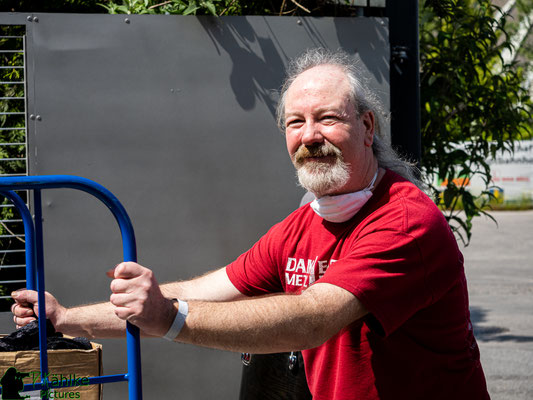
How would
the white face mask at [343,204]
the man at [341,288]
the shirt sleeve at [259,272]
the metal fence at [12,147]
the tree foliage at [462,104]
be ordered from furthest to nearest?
the tree foliage at [462,104]
the metal fence at [12,147]
the shirt sleeve at [259,272]
the white face mask at [343,204]
the man at [341,288]

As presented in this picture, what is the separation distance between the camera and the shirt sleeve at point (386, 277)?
204cm

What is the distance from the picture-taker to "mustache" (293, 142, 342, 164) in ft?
8.04

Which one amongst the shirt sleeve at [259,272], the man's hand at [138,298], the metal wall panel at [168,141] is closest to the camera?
the man's hand at [138,298]

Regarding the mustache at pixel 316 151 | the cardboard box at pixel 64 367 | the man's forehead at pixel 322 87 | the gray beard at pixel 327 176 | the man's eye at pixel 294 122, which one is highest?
the man's forehead at pixel 322 87

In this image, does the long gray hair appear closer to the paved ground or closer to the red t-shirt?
the red t-shirt

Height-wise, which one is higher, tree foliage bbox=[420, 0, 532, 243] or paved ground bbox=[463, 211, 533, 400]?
tree foliage bbox=[420, 0, 532, 243]

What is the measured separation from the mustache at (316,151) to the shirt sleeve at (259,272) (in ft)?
1.20

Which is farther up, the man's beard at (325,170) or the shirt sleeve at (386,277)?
the man's beard at (325,170)

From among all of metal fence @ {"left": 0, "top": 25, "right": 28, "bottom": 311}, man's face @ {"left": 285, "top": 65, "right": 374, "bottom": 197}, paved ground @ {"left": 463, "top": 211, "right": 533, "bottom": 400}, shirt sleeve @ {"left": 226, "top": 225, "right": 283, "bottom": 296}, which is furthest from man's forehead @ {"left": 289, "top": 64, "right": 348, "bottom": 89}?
paved ground @ {"left": 463, "top": 211, "right": 533, "bottom": 400}

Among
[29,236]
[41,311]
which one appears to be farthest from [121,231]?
[29,236]

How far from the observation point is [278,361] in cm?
347

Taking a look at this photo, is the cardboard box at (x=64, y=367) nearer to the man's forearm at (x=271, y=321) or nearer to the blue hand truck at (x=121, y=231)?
the blue hand truck at (x=121, y=231)

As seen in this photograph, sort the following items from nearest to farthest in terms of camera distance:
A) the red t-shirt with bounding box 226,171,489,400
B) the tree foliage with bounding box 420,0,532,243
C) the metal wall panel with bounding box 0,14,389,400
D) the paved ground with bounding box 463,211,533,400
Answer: the red t-shirt with bounding box 226,171,489,400
the metal wall panel with bounding box 0,14,389,400
the tree foliage with bounding box 420,0,532,243
the paved ground with bounding box 463,211,533,400

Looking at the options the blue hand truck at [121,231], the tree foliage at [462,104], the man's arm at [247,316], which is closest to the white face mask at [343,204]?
the man's arm at [247,316]
